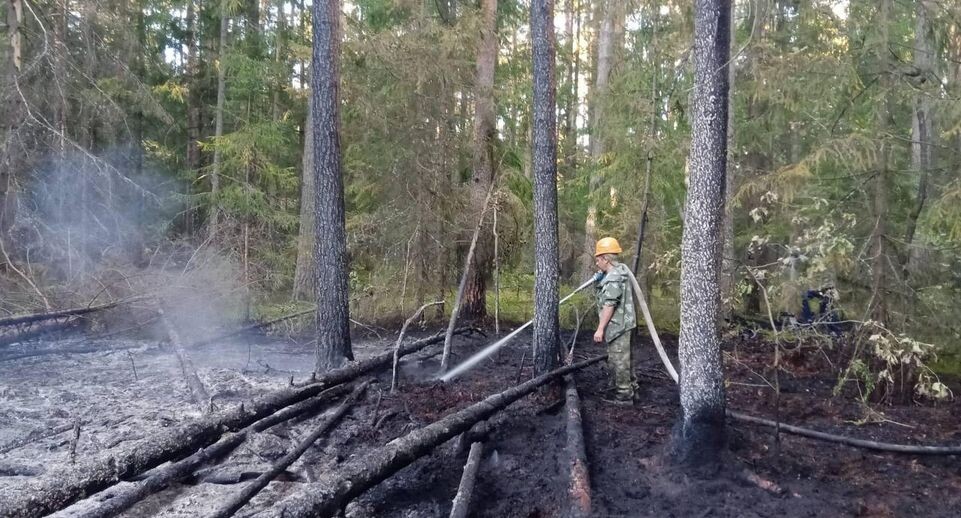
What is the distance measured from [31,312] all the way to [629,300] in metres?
10.4

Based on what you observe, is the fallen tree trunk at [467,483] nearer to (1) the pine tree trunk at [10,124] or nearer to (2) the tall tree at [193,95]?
(1) the pine tree trunk at [10,124]

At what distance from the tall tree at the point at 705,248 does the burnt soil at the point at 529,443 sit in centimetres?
35

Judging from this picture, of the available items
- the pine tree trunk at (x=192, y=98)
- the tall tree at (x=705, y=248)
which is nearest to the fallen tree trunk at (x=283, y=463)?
the tall tree at (x=705, y=248)

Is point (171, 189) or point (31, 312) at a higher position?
point (171, 189)

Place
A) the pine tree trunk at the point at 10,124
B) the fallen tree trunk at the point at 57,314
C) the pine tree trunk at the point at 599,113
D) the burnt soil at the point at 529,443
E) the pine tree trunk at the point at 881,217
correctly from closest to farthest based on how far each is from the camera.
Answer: the burnt soil at the point at 529,443
the pine tree trunk at the point at 881,217
the fallen tree trunk at the point at 57,314
the pine tree trunk at the point at 599,113
the pine tree trunk at the point at 10,124

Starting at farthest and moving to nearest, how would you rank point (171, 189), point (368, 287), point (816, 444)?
1. point (171, 189)
2. point (368, 287)
3. point (816, 444)

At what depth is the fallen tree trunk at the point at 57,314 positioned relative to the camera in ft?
32.3

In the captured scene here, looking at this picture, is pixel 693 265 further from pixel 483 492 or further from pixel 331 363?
pixel 331 363

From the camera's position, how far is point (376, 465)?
4.80m

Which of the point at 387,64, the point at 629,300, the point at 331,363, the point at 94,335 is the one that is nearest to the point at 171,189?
the point at 94,335

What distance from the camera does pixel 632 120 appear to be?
1122 centimetres

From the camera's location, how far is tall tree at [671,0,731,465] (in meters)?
5.04

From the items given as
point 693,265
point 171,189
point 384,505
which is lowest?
point 384,505

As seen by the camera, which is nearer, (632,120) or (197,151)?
(632,120)
